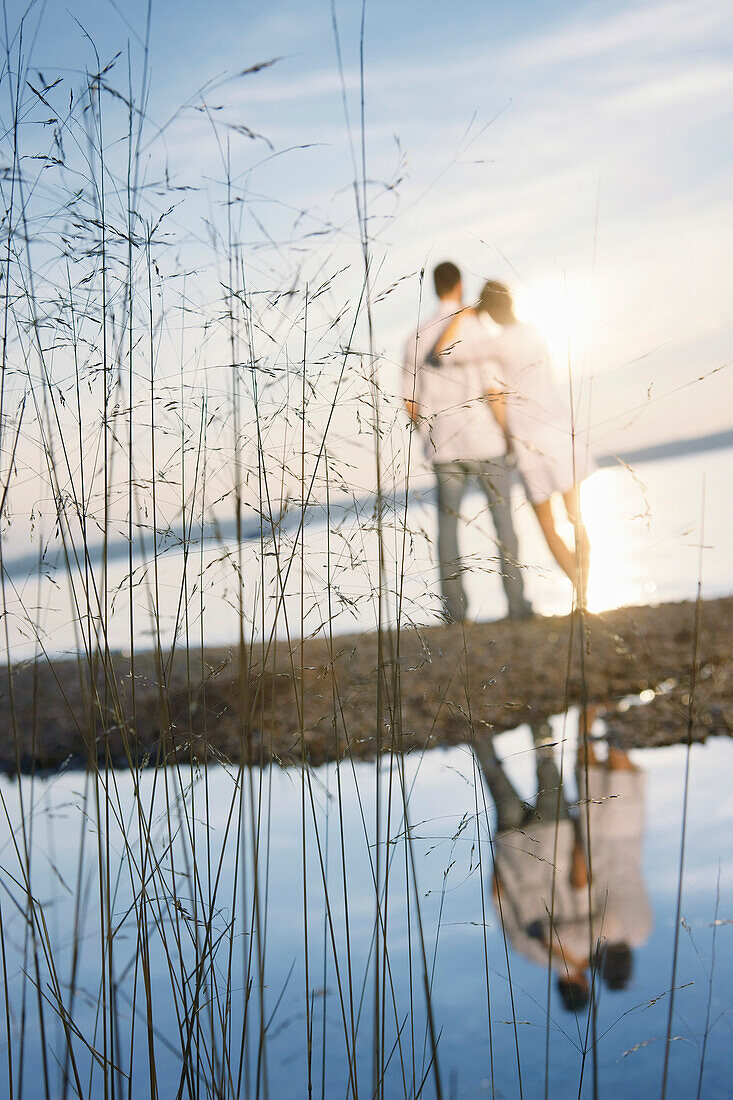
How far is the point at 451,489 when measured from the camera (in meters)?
3.96

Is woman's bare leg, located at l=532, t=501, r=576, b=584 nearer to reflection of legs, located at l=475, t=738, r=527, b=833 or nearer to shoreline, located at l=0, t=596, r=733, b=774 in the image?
shoreline, located at l=0, t=596, r=733, b=774

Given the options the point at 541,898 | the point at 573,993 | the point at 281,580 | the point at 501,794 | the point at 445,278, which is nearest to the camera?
the point at 281,580

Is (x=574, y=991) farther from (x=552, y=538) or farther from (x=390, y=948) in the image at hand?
(x=552, y=538)

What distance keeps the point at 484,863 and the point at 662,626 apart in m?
1.90

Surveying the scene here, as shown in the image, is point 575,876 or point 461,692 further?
point 461,692

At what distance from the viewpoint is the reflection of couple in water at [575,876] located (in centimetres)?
137

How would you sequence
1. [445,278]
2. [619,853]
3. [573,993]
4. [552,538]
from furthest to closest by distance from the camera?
[552,538] → [445,278] → [619,853] → [573,993]

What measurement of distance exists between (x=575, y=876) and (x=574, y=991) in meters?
0.38

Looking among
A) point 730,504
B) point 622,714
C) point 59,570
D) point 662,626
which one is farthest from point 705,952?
point 730,504

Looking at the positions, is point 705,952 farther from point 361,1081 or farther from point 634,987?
point 361,1081

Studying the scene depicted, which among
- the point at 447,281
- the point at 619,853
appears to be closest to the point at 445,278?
the point at 447,281

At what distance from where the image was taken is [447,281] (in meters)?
4.20

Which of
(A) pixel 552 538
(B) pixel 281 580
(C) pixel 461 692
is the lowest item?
(C) pixel 461 692

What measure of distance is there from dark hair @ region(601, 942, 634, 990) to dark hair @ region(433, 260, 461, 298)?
324 centimetres
